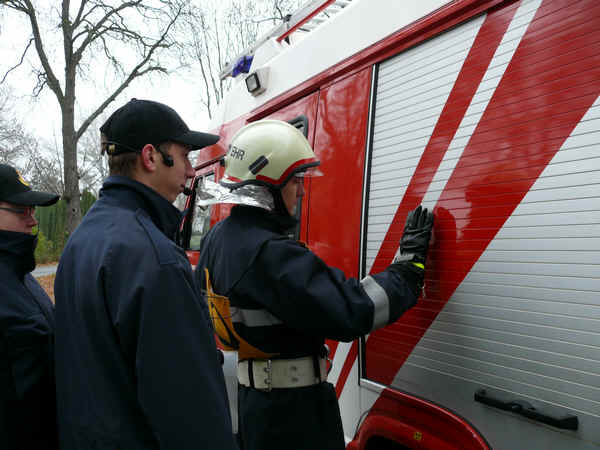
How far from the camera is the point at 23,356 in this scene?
1.32 meters

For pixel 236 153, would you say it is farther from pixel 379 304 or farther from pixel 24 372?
pixel 24 372

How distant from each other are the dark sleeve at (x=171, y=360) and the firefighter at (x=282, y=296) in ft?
1.85

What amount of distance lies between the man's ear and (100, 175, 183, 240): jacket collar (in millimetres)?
62

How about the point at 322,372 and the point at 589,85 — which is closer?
the point at 589,85

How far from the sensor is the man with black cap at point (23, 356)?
1.27m

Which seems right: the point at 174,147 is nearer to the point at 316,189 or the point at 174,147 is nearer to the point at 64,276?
the point at 64,276

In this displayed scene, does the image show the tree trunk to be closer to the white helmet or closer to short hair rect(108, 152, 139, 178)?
the white helmet

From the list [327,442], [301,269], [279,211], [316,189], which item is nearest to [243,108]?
[316,189]

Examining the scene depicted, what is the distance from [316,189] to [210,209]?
5.61 ft

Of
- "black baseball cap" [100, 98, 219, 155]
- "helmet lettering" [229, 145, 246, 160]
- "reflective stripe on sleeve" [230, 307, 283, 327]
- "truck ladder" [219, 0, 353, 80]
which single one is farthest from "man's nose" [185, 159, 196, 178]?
"truck ladder" [219, 0, 353, 80]

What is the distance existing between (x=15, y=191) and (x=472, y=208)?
1.75 metres

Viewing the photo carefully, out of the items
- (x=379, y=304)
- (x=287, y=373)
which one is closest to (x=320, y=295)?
(x=379, y=304)

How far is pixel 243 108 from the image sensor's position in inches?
131

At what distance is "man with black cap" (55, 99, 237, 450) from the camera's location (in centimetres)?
101
